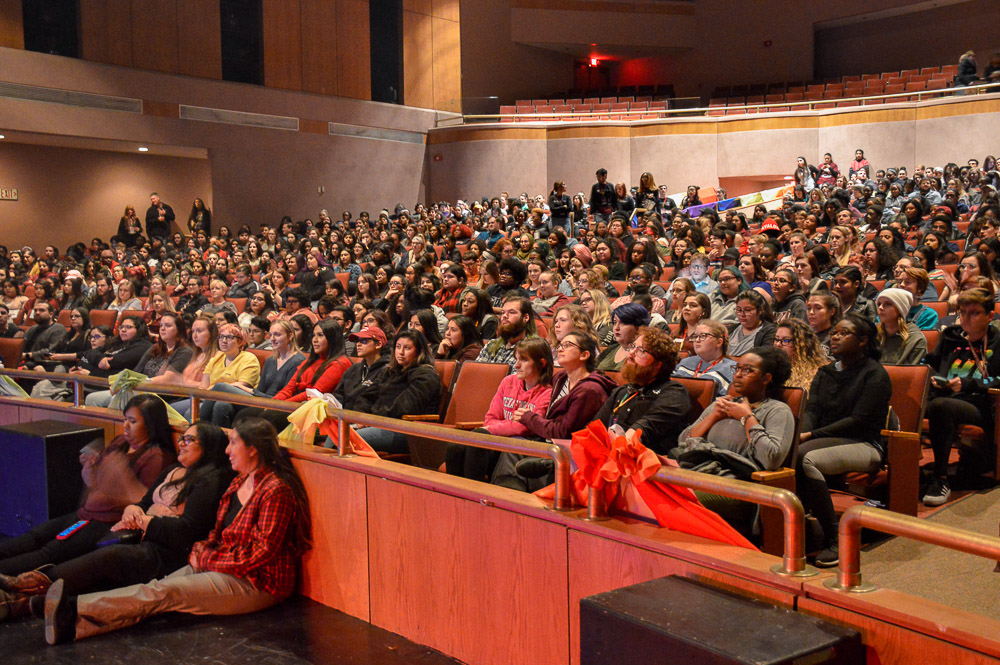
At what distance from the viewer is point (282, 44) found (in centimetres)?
1478

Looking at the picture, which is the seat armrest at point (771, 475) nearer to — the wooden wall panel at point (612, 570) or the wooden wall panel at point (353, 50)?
the wooden wall panel at point (612, 570)

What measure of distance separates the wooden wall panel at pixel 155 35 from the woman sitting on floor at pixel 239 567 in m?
11.8

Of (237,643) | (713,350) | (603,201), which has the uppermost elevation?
(603,201)

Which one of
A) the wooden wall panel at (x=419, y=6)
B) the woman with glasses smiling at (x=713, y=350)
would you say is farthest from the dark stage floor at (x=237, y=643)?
the wooden wall panel at (x=419, y=6)

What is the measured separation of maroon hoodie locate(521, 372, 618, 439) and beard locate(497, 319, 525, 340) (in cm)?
98

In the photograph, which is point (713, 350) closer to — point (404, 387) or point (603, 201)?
point (404, 387)

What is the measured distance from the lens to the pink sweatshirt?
10.5 feet

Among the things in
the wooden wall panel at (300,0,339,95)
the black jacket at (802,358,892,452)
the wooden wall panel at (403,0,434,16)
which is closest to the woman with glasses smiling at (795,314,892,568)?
the black jacket at (802,358,892,452)

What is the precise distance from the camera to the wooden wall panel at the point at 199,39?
1350 centimetres

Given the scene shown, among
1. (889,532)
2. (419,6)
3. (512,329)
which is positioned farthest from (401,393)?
(419,6)

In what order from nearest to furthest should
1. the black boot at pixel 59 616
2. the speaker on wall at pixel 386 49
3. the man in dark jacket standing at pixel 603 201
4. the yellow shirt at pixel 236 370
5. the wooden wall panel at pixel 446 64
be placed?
the black boot at pixel 59 616 < the yellow shirt at pixel 236 370 < the man in dark jacket standing at pixel 603 201 < the speaker on wall at pixel 386 49 < the wooden wall panel at pixel 446 64

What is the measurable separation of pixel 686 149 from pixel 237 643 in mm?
13863

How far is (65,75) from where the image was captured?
12.1 m

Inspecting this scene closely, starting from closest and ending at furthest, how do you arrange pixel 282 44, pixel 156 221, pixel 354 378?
pixel 354 378
pixel 156 221
pixel 282 44
